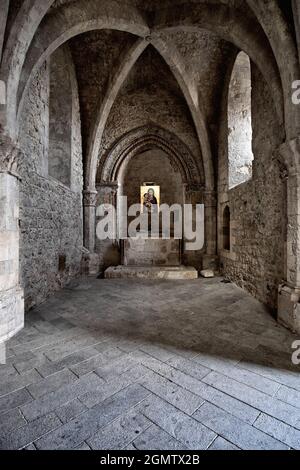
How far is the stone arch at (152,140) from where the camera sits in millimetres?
7828

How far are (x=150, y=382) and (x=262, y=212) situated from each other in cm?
356

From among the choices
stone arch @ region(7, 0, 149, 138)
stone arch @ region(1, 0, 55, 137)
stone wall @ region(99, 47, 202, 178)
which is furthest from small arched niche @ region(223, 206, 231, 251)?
stone arch @ region(1, 0, 55, 137)

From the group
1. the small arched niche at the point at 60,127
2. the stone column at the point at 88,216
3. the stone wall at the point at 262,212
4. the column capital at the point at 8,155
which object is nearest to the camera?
the column capital at the point at 8,155

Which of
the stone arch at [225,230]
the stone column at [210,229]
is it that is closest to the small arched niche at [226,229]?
the stone arch at [225,230]

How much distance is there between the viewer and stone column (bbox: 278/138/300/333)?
3.04m

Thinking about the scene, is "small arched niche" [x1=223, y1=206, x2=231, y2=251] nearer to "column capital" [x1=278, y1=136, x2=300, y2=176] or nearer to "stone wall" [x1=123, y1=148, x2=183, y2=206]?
"column capital" [x1=278, y1=136, x2=300, y2=176]

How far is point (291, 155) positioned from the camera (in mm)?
3100

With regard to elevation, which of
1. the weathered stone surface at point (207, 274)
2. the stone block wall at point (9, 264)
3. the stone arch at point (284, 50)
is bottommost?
the weathered stone surface at point (207, 274)

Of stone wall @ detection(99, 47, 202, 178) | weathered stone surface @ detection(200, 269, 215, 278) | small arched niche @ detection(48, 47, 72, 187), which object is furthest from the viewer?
stone wall @ detection(99, 47, 202, 178)

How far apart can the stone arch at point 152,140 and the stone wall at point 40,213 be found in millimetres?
2228

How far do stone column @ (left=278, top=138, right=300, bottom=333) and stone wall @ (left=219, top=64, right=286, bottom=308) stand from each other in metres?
0.31

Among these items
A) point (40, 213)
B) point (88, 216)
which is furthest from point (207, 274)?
point (40, 213)

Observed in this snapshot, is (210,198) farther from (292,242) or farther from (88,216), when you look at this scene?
(292,242)

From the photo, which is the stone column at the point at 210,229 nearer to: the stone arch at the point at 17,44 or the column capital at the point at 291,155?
the column capital at the point at 291,155
